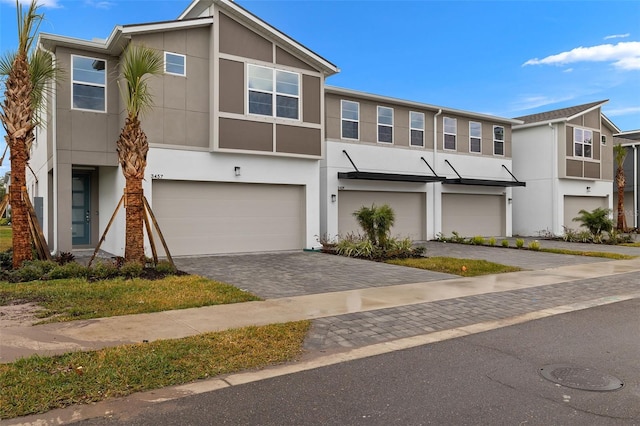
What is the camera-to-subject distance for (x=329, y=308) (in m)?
7.74

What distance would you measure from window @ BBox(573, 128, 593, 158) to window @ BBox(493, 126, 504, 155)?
4392 millimetres

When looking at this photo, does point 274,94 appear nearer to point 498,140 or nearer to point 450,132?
point 450,132

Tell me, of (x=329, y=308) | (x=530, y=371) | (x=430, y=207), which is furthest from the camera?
(x=430, y=207)

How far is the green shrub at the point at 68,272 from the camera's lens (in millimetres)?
9531

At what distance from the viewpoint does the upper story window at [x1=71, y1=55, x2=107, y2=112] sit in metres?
13.5

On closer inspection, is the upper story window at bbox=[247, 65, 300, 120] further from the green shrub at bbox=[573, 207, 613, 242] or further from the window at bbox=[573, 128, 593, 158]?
the window at bbox=[573, 128, 593, 158]

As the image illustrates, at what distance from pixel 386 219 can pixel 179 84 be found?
7.67 meters

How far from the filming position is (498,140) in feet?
78.9

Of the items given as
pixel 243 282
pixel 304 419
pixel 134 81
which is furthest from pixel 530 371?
pixel 134 81

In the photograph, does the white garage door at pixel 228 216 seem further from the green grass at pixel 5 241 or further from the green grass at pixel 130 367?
the green grass at pixel 130 367

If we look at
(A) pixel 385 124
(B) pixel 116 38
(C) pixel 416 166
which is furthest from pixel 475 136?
(B) pixel 116 38

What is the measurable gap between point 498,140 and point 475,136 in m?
1.82

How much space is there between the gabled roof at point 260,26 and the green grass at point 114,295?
8.76 m

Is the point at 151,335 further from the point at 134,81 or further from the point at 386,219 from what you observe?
the point at 386,219
